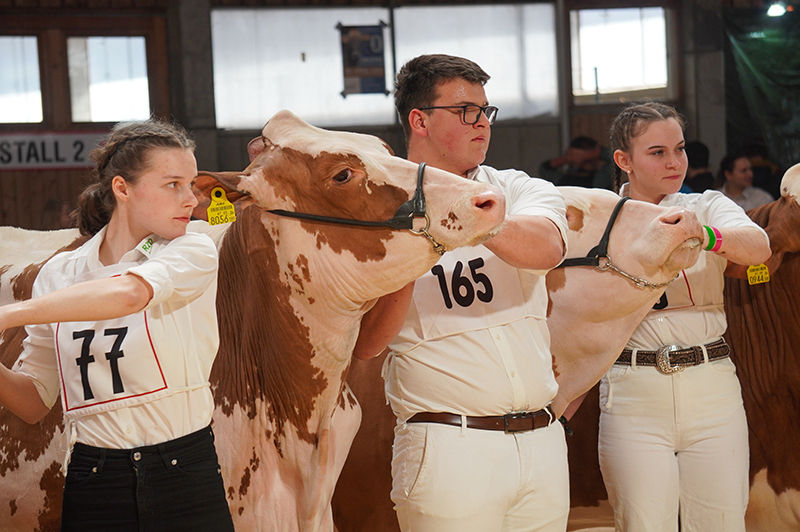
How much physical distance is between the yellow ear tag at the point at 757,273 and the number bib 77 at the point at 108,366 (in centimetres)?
216

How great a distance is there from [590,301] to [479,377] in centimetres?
79

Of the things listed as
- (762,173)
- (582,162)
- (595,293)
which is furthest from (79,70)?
(595,293)

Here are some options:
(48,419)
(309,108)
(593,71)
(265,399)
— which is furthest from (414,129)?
(593,71)

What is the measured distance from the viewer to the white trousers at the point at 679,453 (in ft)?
10.1

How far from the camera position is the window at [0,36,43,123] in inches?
410

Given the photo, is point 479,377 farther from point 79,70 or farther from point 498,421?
point 79,70

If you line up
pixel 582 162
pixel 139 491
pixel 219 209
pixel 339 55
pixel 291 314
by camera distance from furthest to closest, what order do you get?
pixel 339 55 < pixel 582 162 < pixel 291 314 < pixel 219 209 < pixel 139 491

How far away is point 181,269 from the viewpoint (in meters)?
2.22

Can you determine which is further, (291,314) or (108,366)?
(291,314)

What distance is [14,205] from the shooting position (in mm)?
10391

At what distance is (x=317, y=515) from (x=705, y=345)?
1421mm

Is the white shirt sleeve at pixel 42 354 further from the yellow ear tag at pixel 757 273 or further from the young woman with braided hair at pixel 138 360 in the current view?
the yellow ear tag at pixel 757 273

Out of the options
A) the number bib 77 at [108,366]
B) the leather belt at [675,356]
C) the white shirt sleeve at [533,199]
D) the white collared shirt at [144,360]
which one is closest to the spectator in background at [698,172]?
the leather belt at [675,356]

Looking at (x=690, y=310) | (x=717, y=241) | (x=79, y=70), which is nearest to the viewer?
(x=717, y=241)
